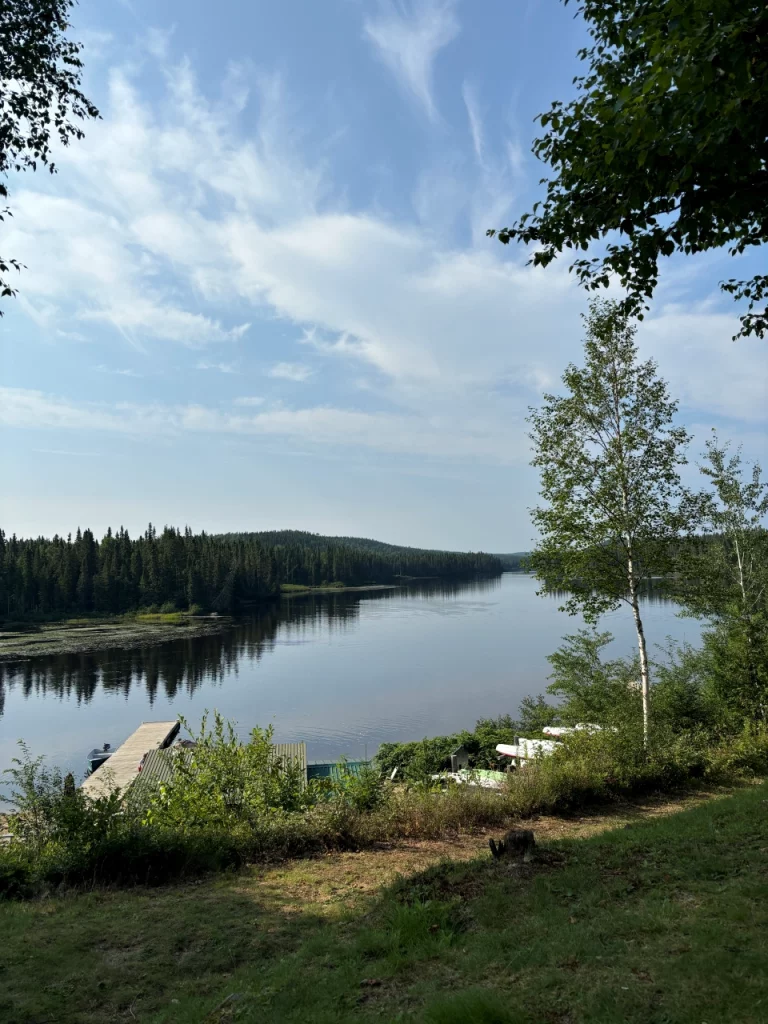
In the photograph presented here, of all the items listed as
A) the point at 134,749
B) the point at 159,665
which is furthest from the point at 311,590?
the point at 134,749

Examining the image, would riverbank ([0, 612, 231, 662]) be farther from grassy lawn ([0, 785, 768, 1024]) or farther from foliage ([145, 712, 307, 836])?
grassy lawn ([0, 785, 768, 1024])

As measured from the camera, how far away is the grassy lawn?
12.5 feet

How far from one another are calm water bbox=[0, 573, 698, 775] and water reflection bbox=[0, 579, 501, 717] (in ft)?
0.38

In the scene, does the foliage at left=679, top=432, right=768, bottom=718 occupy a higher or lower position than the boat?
higher

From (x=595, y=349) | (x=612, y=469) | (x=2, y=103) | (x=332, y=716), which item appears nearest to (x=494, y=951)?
(x=2, y=103)

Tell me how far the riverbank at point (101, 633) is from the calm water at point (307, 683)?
3.91 m

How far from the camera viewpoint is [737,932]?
432 cm

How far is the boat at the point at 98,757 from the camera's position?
1089 inches

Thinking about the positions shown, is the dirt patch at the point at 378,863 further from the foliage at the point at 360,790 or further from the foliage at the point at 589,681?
the foliage at the point at 589,681

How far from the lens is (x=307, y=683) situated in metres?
45.1

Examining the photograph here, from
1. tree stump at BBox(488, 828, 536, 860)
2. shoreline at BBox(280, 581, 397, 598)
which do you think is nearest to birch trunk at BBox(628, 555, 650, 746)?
tree stump at BBox(488, 828, 536, 860)

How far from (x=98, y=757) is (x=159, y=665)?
2577cm

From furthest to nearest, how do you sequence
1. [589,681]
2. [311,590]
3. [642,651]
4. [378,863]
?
[311,590] → [589,681] → [642,651] → [378,863]

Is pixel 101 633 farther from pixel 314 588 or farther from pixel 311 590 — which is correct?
pixel 314 588
